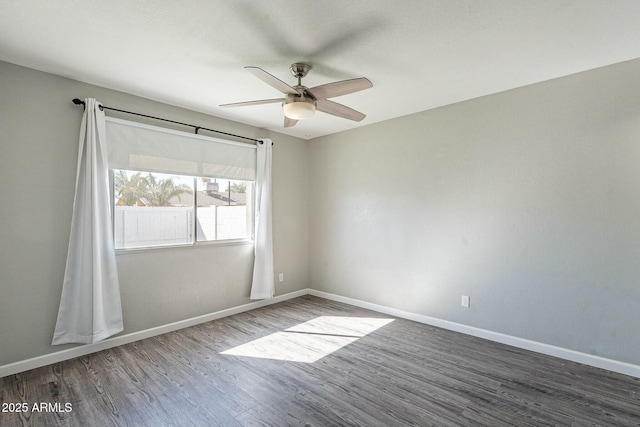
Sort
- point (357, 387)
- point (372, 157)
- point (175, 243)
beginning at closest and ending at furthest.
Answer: point (357, 387) → point (175, 243) → point (372, 157)

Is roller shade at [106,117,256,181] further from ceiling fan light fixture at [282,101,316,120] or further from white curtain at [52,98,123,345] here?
Answer: ceiling fan light fixture at [282,101,316,120]

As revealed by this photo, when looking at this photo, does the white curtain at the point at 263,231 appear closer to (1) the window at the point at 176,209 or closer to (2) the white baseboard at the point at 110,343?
(1) the window at the point at 176,209

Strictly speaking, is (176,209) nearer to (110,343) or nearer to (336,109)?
(110,343)

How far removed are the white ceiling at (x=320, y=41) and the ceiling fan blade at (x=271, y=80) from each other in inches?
12.5

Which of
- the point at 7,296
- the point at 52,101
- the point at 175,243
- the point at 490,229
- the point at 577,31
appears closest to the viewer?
the point at 577,31

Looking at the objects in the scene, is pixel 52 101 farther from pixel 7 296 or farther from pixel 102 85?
pixel 7 296

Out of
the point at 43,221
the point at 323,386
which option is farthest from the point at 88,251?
the point at 323,386

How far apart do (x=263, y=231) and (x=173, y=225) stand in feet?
3.85

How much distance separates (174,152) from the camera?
342 cm

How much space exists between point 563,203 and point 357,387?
8.03 feet

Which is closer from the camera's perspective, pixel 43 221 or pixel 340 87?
pixel 340 87

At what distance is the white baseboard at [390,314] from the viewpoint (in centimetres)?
250

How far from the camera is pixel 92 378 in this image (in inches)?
95.8

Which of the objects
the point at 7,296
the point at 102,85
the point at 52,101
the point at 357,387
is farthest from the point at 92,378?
the point at 102,85
